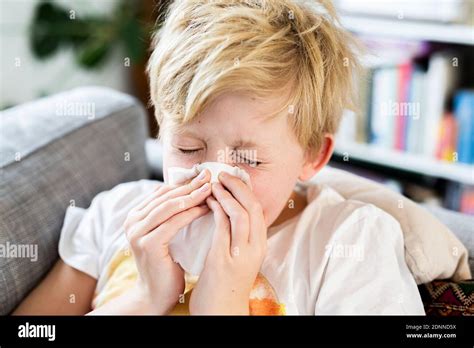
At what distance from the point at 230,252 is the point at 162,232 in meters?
0.10

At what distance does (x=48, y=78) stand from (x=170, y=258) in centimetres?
197

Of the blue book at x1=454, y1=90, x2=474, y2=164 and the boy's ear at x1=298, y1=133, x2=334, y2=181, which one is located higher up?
the boy's ear at x1=298, y1=133, x2=334, y2=181

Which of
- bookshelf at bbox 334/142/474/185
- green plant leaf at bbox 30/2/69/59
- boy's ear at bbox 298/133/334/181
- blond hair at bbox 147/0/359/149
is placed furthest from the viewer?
green plant leaf at bbox 30/2/69/59

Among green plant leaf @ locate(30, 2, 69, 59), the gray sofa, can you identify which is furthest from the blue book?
green plant leaf @ locate(30, 2, 69, 59)

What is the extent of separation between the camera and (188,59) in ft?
3.24

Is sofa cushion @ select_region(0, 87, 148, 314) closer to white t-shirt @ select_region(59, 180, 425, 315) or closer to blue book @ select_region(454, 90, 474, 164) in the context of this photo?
white t-shirt @ select_region(59, 180, 425, 315)

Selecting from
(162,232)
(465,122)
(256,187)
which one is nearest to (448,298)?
(256,187)

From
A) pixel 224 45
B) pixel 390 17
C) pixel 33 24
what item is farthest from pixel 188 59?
pixel 33 24

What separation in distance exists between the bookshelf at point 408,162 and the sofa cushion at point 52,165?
0.87 m

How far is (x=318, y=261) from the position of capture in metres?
1.04

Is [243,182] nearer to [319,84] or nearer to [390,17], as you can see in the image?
[319,84]

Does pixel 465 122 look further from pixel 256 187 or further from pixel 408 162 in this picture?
pixel 256 187

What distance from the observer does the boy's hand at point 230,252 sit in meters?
0.96

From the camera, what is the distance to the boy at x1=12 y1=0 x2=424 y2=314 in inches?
37.9
